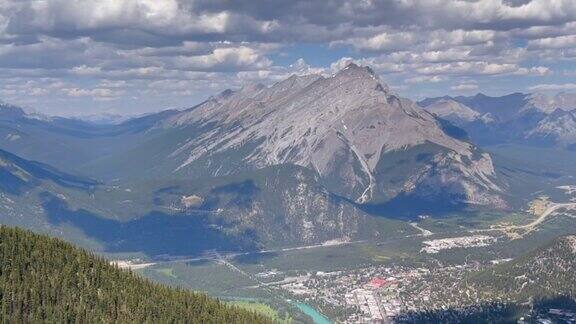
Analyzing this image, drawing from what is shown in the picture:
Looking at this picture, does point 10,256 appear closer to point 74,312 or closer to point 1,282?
point 1,282

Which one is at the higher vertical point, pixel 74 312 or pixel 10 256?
pixel 10 256

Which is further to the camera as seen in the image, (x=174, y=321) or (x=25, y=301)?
(x=174, y=321)

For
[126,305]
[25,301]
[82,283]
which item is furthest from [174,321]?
[25,301]

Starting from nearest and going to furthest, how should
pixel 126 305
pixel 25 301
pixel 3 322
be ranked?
pixel 3 322 → pixel 25 301 → pixel 126 305

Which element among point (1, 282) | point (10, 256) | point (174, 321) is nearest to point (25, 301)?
point (1, 282)

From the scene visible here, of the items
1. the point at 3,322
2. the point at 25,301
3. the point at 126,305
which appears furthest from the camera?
the point at 126,305

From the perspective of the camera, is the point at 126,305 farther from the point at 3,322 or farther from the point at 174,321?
the point at 3,322

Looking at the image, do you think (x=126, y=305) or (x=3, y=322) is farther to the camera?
(x=126, y=305)

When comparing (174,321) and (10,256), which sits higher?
(10,256)
